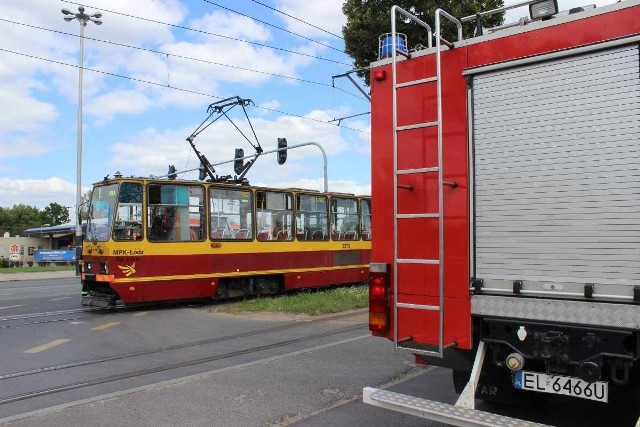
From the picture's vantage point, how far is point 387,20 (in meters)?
12.8

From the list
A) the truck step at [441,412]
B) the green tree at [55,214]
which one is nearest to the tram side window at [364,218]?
the truck step at [441,412]

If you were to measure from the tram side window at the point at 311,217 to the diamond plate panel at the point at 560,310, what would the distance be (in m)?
11.8

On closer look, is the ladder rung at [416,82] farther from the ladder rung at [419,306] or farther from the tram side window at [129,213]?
the tram side window at [129,213]

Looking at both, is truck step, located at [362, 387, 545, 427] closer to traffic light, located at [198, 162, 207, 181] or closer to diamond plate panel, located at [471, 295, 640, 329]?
diamond plate panel, located at [471, 295, 640, 329]

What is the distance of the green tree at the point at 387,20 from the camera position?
1250cm

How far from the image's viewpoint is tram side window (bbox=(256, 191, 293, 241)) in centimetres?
1471

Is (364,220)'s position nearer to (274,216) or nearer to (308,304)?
(274,216)

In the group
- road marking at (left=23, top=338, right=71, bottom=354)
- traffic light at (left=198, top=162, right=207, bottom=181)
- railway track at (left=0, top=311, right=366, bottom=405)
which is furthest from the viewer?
traffic light at (left=198, top=162, right=207, bottom=181)

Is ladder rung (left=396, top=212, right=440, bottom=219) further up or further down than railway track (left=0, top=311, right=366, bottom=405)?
further up

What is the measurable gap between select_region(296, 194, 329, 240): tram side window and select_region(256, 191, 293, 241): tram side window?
12.7 inches

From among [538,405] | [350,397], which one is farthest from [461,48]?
[350,397]

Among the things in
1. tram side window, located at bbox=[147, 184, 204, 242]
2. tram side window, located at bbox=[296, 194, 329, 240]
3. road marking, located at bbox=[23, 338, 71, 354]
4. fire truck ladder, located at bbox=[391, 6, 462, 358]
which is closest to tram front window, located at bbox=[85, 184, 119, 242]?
tram side window, located at bbox=[147, 184, 204, 242]

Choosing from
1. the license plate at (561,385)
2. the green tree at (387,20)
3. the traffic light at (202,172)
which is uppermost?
the green tree at (387,20)

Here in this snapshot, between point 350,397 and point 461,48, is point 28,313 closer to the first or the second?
point 350,397
